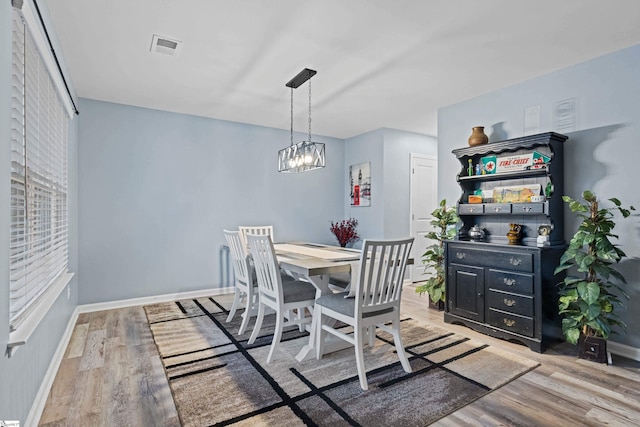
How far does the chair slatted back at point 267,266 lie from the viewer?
258 cm

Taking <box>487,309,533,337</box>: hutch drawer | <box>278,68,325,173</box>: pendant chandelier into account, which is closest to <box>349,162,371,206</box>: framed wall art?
<box>278,68,325,173</box>: pendant chandelier

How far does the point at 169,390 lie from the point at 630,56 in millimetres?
4141

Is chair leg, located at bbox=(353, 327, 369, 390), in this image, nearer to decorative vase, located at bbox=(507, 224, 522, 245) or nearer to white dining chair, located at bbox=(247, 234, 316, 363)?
white dining chair, located at bbox=(247, 234, 316, 363)

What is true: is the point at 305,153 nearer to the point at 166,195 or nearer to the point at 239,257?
the point at 239,257

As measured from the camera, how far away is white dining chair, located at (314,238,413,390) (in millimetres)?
2182

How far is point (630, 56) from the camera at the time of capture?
2.69 metres

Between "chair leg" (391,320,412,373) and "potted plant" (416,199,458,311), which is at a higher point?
"potted plant" (416,199,458,311)

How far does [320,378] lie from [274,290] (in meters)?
0.73

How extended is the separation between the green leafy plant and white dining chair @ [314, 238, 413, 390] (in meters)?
1.35

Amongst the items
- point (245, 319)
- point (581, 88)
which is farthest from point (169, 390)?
point (581, 88)

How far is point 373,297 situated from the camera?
2.28m

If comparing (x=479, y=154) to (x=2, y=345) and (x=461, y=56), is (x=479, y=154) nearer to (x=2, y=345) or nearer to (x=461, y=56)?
(x=461, y=56)

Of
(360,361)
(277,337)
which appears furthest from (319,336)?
(360,361)

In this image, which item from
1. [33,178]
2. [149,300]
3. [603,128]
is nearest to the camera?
[33,178]
